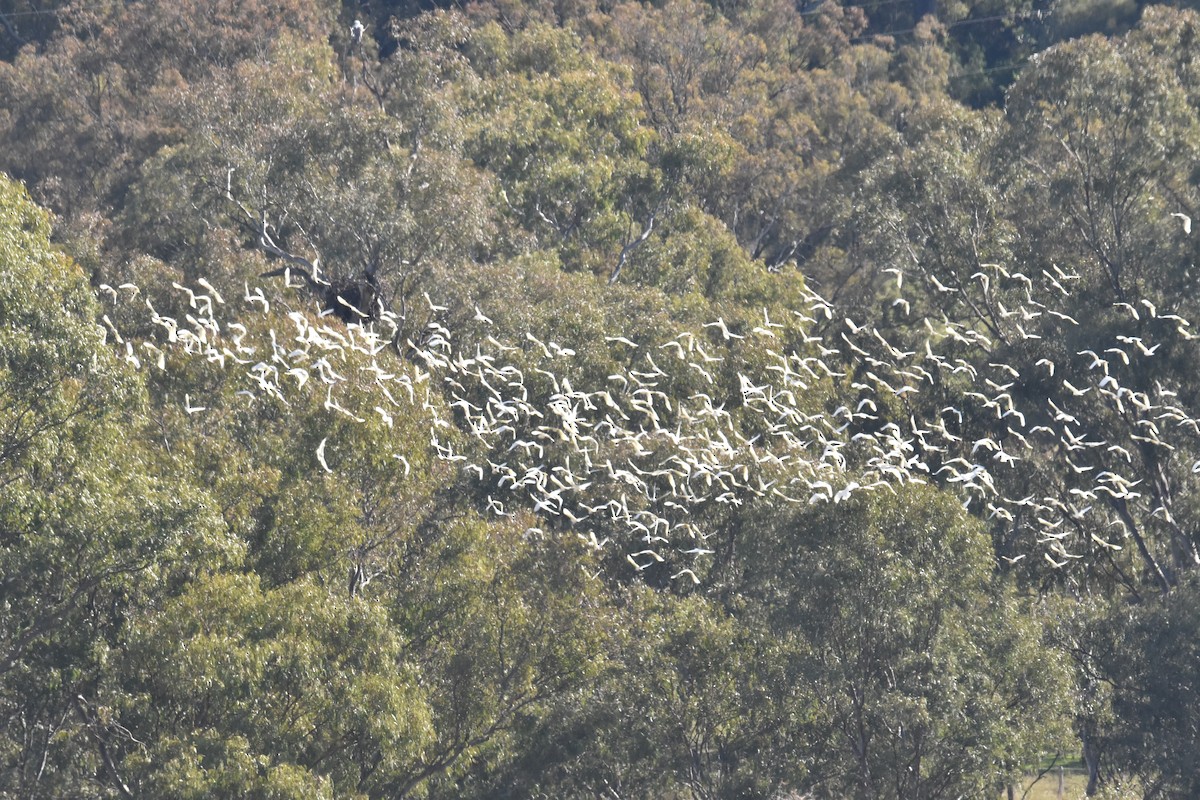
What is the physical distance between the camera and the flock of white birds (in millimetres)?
21781

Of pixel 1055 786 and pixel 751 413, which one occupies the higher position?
pixel 751 413

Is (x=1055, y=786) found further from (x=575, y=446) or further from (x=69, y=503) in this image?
(x=69, y=503)

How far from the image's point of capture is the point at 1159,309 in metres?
27.7

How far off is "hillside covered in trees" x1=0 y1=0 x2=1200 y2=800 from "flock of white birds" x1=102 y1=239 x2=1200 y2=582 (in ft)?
0.38

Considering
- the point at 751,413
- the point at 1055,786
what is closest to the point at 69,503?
the point at 751,413

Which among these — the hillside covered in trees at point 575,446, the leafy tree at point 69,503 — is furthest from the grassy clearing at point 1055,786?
the leafy tree at point 69,503

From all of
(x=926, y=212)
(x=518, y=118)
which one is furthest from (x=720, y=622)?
(x=518, y=118)

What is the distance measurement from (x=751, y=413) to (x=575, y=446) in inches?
169

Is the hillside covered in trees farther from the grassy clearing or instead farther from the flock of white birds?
the grassy clearing

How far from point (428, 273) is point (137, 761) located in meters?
14.9

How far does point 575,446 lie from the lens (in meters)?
24.0

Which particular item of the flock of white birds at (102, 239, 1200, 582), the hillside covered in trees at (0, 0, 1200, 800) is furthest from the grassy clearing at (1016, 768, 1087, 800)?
the flock of white birds at (102, 239, 1200, 582)

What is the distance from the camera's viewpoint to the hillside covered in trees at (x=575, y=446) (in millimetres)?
16922

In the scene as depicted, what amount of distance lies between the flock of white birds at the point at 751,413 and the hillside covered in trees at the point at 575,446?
0.12 meters
